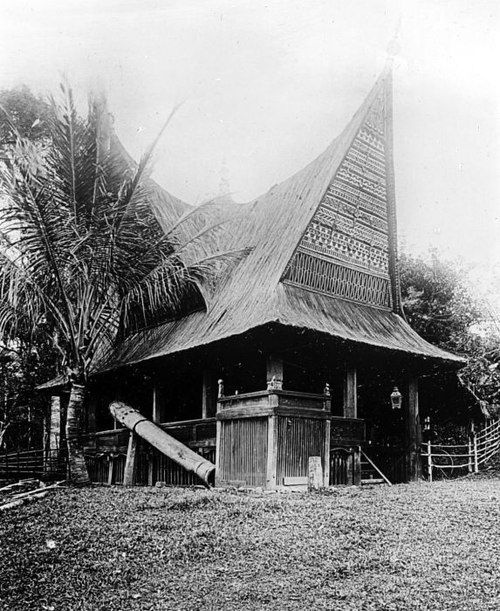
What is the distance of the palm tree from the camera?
1365 cm

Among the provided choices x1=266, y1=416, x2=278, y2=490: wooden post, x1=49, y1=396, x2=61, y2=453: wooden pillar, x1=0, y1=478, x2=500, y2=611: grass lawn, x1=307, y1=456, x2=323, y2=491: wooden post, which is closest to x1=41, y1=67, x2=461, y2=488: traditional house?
x1=266, y1=416, x2=278, y2=490: wooden post

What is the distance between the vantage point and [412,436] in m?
15.4

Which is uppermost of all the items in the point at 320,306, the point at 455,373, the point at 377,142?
the point at 377,142

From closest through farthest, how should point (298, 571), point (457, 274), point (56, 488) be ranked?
point (298, 571) < point (56, 488) < point (457, 274)

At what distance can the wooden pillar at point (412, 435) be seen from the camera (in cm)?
1529

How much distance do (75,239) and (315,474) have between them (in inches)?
274

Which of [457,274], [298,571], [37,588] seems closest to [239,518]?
[298,571]

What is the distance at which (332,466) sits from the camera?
13.2 meters

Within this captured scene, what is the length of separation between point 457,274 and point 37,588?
2182cm

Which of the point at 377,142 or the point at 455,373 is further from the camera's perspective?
the point at 455,373

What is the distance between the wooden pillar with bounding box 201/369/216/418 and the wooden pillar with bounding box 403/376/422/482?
14.8 feet

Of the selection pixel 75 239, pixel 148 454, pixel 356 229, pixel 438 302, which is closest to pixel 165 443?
pixel 148 454

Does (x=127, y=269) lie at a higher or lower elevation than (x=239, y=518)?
higher

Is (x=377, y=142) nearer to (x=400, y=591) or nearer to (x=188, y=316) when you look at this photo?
(x=188, y=316)
